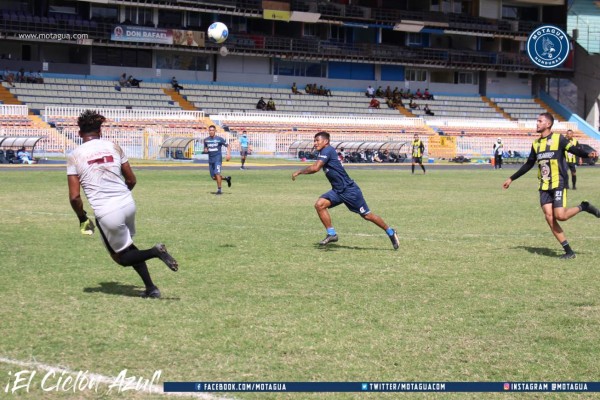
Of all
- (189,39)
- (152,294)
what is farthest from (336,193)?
(189,39)

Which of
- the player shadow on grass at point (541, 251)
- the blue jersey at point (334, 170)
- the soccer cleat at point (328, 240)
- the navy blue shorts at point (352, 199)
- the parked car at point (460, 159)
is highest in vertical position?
the blue jersey at point (334, 170)

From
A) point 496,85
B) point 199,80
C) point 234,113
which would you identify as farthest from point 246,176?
point 496,85

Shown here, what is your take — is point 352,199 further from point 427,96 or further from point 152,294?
point 427,96

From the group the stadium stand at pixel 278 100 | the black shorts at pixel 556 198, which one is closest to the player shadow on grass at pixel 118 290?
the black shorts at pixel 556 198

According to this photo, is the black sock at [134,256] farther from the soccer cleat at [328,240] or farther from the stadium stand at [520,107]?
the stadium stand at [520,107]

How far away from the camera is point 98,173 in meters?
9.05

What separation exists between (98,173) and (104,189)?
0.17m

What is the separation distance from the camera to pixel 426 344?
7.47 m

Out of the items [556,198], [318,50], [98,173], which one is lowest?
[556,198]

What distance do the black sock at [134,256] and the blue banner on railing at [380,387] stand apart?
3241 millimetres

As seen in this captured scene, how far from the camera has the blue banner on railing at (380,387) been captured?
19.6 ft

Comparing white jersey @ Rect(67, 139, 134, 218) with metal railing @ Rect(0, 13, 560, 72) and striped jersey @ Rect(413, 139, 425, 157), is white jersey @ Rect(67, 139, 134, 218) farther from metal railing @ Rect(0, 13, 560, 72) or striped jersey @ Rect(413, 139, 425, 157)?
metal railing @ Rect(0, 13, 560, 72)

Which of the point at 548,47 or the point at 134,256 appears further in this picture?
the point at 548,47

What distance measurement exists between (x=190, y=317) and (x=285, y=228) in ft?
26.5
